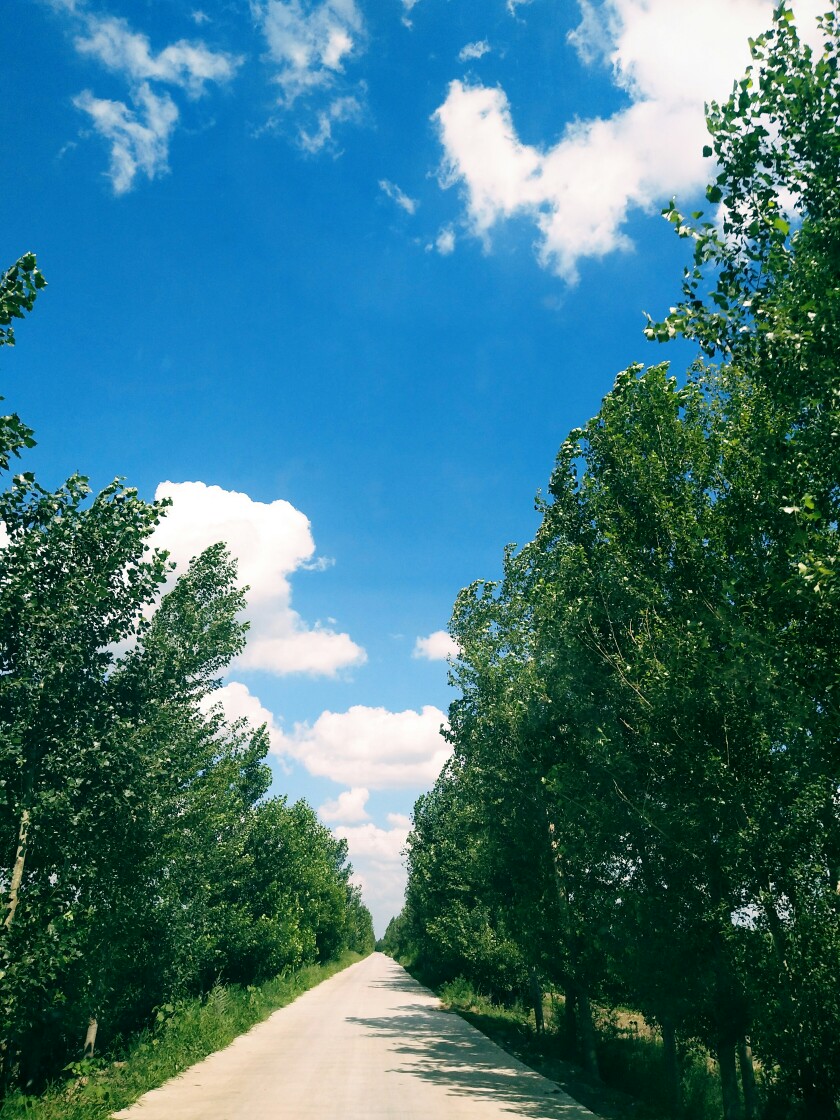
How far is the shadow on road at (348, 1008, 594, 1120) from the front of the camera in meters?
11.6

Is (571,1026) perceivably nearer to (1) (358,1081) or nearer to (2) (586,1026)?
(2) (586,1026)

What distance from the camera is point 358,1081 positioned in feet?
43.4

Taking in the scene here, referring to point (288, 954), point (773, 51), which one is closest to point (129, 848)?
point (773, 51)

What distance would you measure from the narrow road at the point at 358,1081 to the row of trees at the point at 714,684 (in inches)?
100.0

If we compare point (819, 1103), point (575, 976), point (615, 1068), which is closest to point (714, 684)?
point (819, 1103)

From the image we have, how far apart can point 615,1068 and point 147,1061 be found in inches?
440

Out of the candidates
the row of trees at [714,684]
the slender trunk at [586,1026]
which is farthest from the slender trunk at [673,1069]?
the slender trunk at [586,1026]

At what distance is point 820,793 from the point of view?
9305mm

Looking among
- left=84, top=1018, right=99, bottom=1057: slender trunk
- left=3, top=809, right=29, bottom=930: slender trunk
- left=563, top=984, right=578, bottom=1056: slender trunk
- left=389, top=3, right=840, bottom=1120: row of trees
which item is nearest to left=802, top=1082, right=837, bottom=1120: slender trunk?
left=389, top=3, right=840, bottom=1120: row of trees

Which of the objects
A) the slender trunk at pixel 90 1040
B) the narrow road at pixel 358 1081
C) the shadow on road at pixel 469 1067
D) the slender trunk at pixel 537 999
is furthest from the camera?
the slender trunk at pixel 537 999

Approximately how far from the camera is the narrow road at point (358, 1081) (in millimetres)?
10531

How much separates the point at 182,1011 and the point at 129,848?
887 cm

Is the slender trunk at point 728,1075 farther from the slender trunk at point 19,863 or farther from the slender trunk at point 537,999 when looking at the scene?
the slender trunk at point 537,999

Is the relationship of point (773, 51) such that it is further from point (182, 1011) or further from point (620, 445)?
point (182, 1011)
